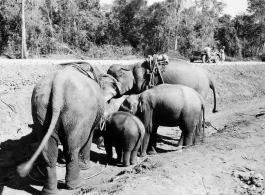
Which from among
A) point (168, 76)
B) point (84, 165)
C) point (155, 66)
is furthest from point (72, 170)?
point (168, 76)

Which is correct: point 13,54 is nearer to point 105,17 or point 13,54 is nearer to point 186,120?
point 105,17

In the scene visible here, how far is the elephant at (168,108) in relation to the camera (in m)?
7.54

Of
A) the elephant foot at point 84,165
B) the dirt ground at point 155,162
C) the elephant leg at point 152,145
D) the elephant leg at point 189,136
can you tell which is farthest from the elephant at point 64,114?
the elephant leg at point 189,136

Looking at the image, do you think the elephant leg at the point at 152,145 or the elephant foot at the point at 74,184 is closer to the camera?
the elephant foot at the point at 74,184

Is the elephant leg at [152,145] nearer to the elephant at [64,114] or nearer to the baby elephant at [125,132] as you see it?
the baby elephant at [125,132]

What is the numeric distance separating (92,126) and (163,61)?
415 cm

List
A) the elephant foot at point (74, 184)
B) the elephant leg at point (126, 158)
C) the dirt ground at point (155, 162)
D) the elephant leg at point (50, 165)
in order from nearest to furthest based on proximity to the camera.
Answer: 1. the dirt ground at point (155, 162)
2. the elephant leg at point (50, 165)
3. the elephant foot at point (74, 184)
4. the elephant leg at point (126, 158)

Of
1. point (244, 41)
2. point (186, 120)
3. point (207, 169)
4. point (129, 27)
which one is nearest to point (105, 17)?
point (129, 27)

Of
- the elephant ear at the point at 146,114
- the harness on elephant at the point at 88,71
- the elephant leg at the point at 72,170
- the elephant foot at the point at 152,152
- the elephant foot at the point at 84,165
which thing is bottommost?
the elephant foot at the point at 152,152

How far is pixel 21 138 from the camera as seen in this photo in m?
8.57

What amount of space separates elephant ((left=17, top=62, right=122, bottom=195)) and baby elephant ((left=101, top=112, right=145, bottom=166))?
1305 millimetres

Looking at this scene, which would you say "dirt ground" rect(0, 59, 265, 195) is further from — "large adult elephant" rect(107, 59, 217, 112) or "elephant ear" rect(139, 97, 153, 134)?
"large adult elephant" rect(107, 59, 217, 112)

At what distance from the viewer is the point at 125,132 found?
6727mm

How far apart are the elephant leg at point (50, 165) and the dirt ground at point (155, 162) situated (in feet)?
1.29
